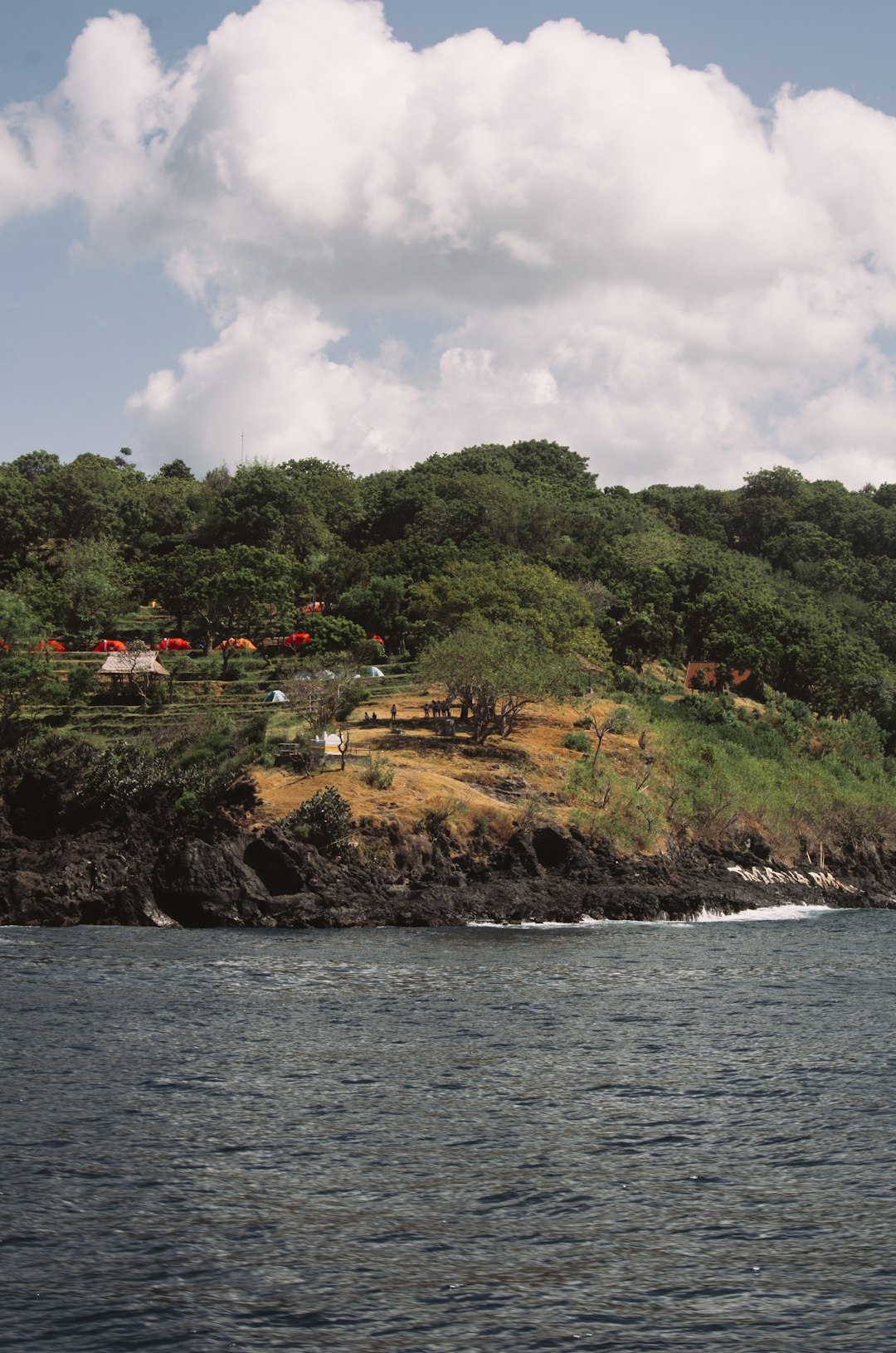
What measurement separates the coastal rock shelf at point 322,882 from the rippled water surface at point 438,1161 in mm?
9711

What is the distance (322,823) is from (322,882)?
2930 millimetres

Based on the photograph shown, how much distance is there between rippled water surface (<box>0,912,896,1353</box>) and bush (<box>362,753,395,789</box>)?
19428 mm

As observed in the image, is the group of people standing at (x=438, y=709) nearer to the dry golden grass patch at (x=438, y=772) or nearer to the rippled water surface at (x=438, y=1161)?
the dry golden grass patch at (x=438, y=772)

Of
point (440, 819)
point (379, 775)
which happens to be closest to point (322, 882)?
point (440, 819)

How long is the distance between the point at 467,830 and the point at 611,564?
181 feet

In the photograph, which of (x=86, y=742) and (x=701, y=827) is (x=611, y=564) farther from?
(x=86, y=742)

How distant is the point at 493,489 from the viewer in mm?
125875

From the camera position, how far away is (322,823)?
5053cm

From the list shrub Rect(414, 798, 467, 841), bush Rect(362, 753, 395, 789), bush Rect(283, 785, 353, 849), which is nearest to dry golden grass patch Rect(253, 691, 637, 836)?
shrub Rect(414, 798, 467, 841)

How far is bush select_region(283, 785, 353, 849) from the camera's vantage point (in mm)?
50375

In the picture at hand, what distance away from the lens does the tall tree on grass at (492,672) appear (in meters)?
64.8

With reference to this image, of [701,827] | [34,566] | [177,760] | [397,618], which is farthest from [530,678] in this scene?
[34,566]

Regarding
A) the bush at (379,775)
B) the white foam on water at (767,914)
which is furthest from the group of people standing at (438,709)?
the white foam on water at (767,914)

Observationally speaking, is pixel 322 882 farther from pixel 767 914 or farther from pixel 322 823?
pixel 767 914
